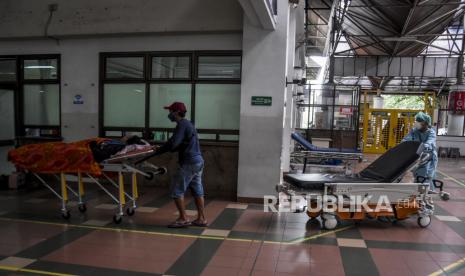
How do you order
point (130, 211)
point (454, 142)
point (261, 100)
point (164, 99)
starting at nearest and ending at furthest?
1. point (130, 211)
2. point (261, 100)
3. point (164, 99)
4. point (454, 142)

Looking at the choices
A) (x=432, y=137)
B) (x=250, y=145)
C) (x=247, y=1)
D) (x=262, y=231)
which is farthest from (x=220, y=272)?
(x=432, y=137)

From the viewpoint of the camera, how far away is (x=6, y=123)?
7.81 m

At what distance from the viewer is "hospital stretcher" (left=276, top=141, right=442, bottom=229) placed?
4984 mm

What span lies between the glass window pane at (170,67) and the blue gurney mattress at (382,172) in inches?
119

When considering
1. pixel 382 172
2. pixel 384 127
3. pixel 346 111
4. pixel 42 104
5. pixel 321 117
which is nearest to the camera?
pixel 382 172

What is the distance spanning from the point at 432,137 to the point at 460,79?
12.8 meters

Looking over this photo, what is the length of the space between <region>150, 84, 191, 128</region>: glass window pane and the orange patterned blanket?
2.25 meters

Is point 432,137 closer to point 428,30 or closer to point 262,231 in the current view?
point 262,231

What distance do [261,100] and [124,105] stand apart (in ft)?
9.74

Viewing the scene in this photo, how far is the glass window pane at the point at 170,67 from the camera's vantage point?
708 cm

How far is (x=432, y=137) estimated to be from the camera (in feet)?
19.3

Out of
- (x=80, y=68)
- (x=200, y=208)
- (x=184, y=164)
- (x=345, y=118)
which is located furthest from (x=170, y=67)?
(x=345, y=118)

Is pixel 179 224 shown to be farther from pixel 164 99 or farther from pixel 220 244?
pixel 164 99

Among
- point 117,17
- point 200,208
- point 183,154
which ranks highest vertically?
point 117,17
